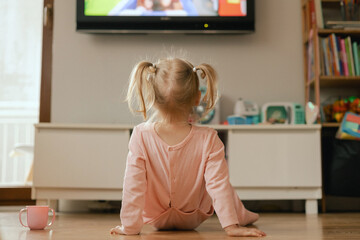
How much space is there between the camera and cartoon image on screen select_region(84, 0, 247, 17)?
120 inches

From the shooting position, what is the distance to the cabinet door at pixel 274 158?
2.71m

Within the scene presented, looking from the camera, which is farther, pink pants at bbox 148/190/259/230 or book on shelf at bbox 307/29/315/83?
book on shelf at bbox 307/29/315/83

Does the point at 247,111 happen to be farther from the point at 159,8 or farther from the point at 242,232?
the point at 242,232

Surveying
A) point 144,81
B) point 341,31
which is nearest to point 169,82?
point 144,81

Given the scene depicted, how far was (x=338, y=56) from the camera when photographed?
2941 millimetres

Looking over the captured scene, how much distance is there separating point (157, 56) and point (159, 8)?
1.02 ft

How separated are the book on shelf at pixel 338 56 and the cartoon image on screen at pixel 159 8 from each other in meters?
0.54

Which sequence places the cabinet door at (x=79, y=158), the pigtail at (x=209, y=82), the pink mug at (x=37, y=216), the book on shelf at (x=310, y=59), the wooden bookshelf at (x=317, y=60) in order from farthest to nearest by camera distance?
1. the book on shelf at (x=310, y=59)
2. the wooden bookshelf at (x=317, y=60)
3. the cabinet door at (x=79, y=158)
4. the pink mug at (x=37, y=216)
5. the pigtail at (x=209, y=82)

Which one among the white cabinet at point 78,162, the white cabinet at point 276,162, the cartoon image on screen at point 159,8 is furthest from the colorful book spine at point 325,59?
the white cabinet at point 78,162

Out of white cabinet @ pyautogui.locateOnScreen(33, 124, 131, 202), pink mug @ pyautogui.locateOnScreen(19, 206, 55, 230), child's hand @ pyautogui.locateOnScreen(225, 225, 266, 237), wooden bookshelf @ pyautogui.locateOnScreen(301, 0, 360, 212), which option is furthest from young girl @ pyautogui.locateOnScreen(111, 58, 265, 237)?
wooden bookshelf @ pyautogui.locateOnScreen(301, 0, 360, 212)

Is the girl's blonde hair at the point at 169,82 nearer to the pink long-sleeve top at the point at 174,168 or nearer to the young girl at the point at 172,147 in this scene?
the young girl at the point at 172,147

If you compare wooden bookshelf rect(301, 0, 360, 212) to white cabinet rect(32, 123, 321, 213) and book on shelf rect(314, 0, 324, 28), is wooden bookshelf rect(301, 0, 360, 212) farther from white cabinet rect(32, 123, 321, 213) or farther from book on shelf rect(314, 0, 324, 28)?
white cabinet rect(32, 123, 321, 213)

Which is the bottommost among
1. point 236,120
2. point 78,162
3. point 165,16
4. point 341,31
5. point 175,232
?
point 175,232

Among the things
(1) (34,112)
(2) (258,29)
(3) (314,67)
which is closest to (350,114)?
(3) (314,67)
